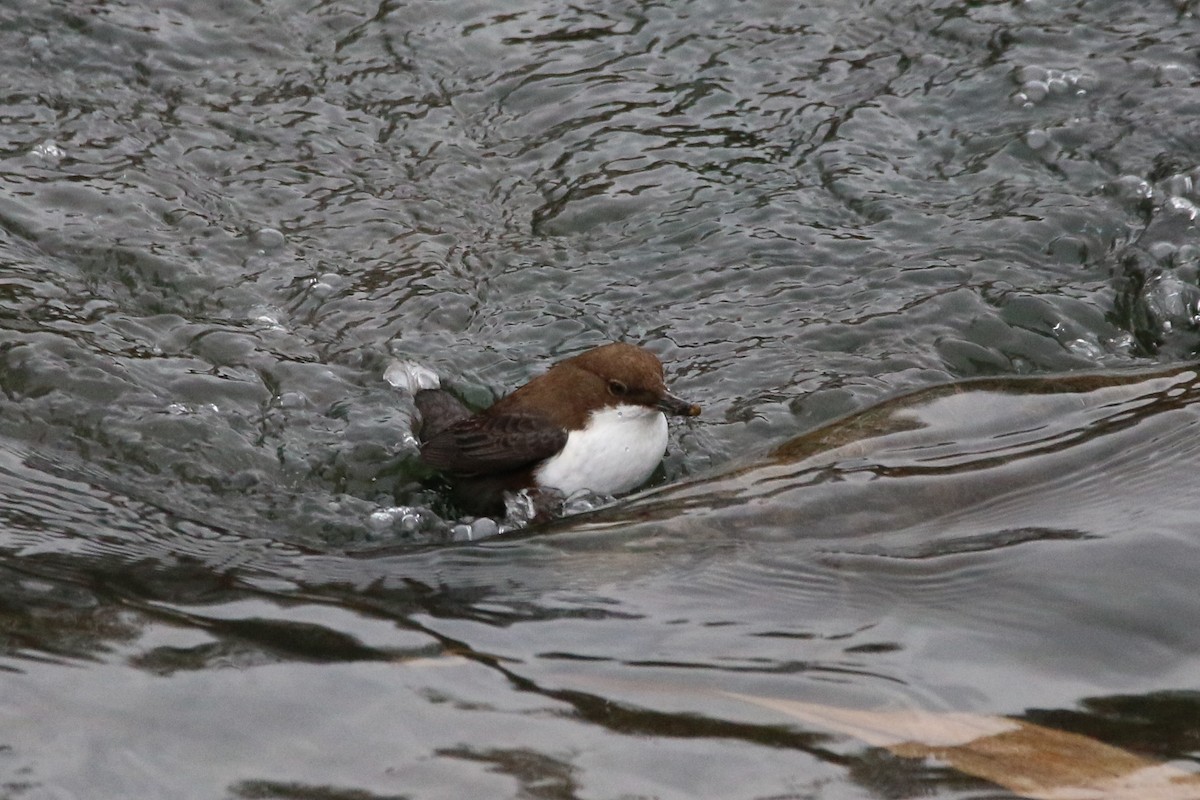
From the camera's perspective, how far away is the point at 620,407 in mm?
5051

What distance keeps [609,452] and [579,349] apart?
3.34 ft

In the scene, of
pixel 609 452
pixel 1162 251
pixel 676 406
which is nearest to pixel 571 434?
pixel 609 452

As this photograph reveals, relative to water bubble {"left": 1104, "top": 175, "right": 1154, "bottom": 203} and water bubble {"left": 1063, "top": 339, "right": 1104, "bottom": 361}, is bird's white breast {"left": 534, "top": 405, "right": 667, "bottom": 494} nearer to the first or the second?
water bubble {"left": 1063, "top": 339, "right": 1104, "bottom": 361}

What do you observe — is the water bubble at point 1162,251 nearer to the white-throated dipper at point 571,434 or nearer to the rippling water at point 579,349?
the rippling water at point 579,349

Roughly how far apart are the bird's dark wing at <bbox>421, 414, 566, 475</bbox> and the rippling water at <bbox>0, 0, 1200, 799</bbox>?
211 mm

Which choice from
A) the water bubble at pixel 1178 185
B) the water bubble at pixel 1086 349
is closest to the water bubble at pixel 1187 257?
the water bubble at pixel 1178 185

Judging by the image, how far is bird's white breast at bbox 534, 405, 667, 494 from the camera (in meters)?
5.07

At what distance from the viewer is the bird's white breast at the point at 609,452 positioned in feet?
16.6

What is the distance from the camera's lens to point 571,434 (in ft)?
16.8

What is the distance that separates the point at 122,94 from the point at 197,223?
1.21 meters

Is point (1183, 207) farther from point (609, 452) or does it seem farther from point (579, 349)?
point (609, 452)

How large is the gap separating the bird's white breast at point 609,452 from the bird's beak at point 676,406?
0.30ft

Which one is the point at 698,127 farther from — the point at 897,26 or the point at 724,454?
the point at 724,454

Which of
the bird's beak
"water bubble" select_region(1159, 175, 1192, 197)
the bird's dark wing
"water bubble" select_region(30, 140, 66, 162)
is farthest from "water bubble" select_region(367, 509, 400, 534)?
"water bubble" select_region(1159, 175, 1192, 197)
